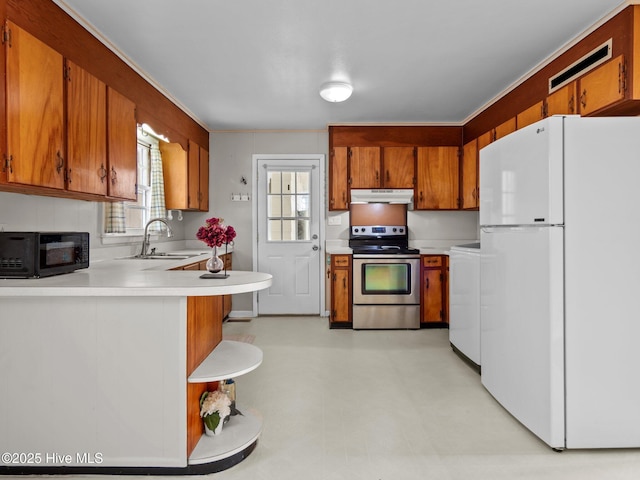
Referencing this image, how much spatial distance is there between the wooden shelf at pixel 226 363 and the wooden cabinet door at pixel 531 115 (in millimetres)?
2752

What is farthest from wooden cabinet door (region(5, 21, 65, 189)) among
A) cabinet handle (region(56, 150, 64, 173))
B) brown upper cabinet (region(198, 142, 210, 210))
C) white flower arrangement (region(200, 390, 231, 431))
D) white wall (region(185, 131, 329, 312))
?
white wall (region(185, 131, 329, 312))

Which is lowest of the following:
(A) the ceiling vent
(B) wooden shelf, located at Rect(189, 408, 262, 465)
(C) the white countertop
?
(B) wooden shelf, located at Rect(189, 408, 262, 465)

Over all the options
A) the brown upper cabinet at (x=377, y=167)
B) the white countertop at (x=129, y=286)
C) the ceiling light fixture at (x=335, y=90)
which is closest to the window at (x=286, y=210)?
the brown upper cabinet at (x=377, y=167)

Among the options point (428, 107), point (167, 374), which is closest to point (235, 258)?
point (428, 107)

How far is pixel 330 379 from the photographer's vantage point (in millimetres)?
2996

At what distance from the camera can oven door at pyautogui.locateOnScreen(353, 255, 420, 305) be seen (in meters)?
4.43

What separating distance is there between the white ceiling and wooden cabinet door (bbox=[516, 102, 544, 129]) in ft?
1.04

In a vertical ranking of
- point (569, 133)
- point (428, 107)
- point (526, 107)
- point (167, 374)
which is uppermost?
point (428, 107)

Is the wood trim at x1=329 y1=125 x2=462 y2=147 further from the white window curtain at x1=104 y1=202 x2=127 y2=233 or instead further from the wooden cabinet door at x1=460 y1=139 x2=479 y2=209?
the white window curtain at x1=104 y1=202 x2=127 y2=233

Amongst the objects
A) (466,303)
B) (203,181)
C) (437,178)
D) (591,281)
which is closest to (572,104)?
(591,281)

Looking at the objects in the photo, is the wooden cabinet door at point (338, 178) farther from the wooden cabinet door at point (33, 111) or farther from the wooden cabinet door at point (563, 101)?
the wooden cabinet door at point (33, 111)

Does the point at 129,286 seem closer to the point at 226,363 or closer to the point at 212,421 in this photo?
the point at 226,363

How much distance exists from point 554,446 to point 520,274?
901mm

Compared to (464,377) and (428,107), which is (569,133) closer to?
(464,377)
